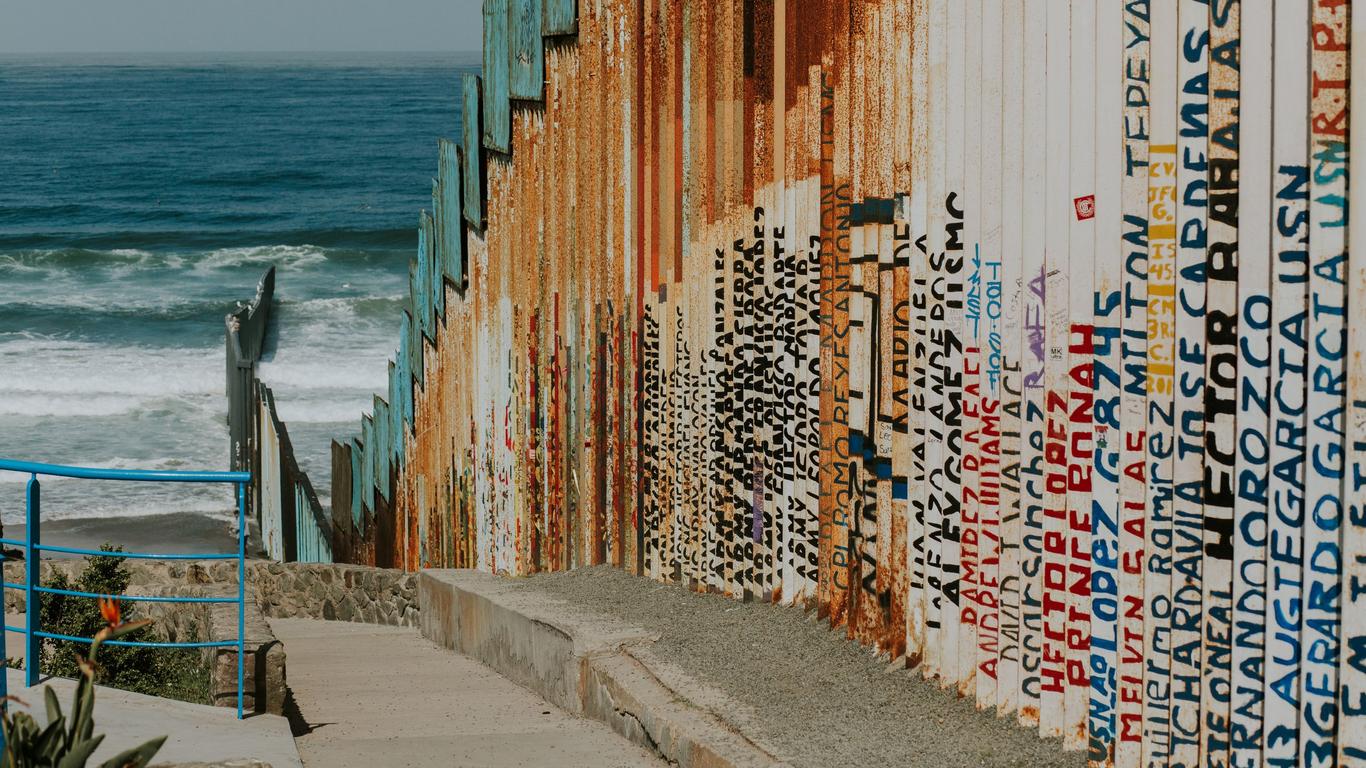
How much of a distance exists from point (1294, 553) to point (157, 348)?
3194cm

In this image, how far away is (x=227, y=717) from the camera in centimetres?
579

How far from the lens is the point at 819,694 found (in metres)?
5.62

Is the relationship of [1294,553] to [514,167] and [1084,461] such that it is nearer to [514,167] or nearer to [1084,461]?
[1084,461]

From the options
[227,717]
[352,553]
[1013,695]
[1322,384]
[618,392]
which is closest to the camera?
[1322,384]

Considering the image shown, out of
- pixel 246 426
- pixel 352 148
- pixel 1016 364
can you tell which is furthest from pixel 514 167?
pixel 352 148

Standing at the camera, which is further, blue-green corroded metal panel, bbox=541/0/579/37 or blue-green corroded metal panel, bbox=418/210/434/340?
blue-green corroded metal panel, bbox=418/210/434/340

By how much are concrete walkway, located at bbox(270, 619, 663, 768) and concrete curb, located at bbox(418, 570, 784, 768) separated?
0.28ft

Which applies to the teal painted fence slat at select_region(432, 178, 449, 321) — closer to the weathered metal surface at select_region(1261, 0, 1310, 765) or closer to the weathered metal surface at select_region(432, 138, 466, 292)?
the weathered metal surface at select_region(432, 138, 466, 292)

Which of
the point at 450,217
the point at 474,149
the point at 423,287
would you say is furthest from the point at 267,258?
the point at 474,149

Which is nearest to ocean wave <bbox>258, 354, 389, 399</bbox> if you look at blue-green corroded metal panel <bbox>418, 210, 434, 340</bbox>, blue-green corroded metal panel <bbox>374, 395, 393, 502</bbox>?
blue-green corroded metal panel <bbox>374, 395, 393, 502</bbox>

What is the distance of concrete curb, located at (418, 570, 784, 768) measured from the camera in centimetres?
528

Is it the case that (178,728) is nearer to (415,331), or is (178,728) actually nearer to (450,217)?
(450,217)

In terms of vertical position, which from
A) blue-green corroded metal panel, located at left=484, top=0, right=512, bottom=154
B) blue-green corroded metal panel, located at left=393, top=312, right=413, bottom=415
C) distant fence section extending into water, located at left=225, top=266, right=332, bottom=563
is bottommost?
distant fence section extending into water, located at left=225, top=266, right=332, bottom=563

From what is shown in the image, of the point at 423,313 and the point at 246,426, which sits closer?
the point at 423,313
